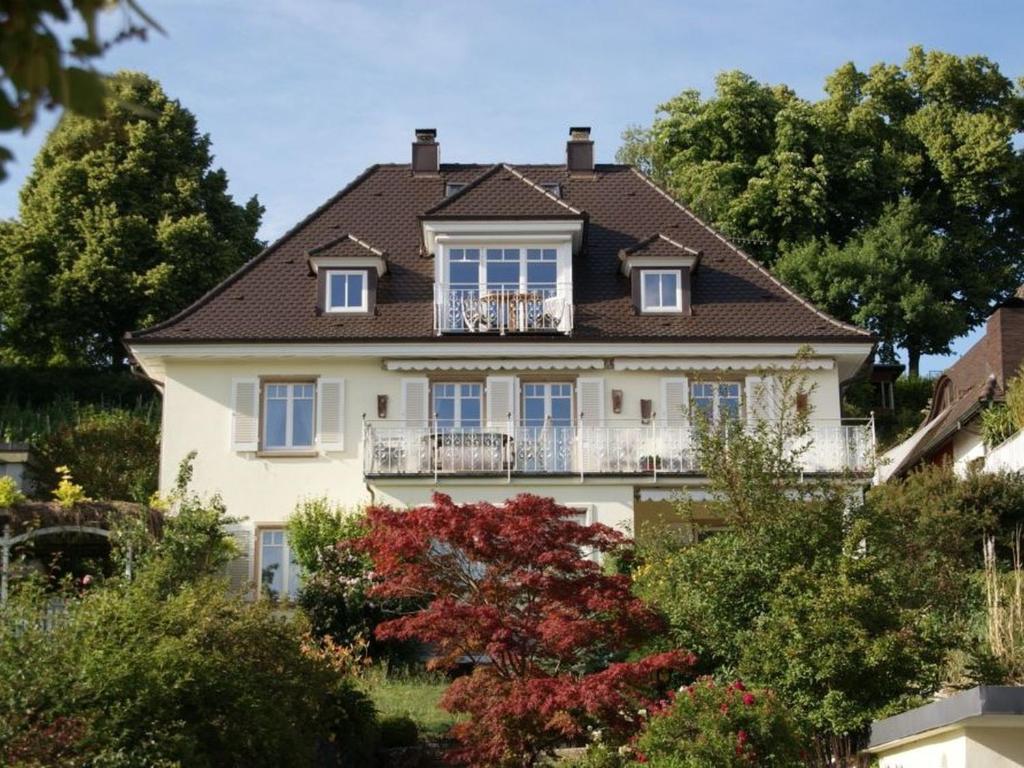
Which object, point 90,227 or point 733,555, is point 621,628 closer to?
point 733,555

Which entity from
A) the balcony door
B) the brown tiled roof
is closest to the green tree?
the brown tiled roof

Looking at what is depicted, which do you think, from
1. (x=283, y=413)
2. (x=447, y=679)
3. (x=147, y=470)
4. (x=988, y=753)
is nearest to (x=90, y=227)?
(x=147, y=470)

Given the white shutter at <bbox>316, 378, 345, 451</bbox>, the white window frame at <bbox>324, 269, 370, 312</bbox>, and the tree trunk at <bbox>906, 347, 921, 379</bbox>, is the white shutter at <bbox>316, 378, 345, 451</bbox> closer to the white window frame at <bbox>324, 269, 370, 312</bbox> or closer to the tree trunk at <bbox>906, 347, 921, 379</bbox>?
the white window frame at <bbox>324, 269, 370, 312</bbox>

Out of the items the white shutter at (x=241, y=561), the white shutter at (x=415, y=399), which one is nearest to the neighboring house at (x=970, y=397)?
the white shutter at (x=415, y=399)

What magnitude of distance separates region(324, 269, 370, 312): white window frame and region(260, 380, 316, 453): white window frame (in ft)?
5.42

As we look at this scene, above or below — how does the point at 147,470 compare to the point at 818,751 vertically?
above

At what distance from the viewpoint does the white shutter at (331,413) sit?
1208 inches

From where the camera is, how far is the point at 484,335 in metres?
31.0

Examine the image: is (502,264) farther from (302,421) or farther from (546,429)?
(302,421)

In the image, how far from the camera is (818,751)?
1845cm

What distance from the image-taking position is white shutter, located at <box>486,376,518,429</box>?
3095 cm

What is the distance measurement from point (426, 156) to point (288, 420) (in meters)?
8.17

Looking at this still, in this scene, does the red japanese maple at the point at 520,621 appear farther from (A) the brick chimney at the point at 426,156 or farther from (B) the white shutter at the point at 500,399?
(A) the brick chimney at the point at 426,156

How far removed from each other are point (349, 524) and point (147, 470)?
7.56m
